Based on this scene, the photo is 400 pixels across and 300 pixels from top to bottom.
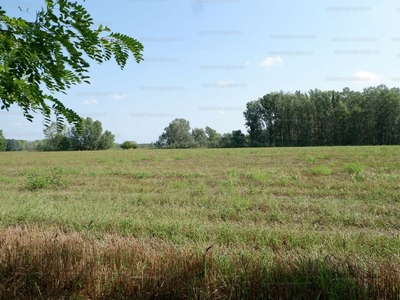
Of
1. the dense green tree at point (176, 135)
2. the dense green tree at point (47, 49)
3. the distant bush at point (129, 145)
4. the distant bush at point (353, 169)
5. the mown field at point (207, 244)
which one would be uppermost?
the dense green tree at point (176, 135)

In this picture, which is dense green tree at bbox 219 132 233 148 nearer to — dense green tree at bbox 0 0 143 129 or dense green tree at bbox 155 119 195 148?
dense green tree at bbox 155 119 195 148

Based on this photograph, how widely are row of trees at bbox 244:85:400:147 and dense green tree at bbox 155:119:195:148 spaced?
1213 inches

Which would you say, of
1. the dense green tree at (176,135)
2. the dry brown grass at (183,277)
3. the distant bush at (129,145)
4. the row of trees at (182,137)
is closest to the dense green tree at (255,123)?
the row of trees at (182,137)

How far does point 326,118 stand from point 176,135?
59.7 metres

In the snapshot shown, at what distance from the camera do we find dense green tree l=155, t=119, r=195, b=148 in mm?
108312

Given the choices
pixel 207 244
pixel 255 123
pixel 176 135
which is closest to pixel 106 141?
pixel 176 135

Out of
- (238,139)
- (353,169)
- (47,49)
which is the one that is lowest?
(353,169)

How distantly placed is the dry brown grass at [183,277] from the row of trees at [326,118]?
81.6m

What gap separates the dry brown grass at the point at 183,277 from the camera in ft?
7.66

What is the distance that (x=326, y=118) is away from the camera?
78125 mm

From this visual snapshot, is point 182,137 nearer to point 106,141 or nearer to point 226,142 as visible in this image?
point 226,142

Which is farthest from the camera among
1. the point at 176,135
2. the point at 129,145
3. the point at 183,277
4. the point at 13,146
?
the point at 176,135

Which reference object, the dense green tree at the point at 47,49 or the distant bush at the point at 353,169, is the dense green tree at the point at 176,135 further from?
the dense green tree at the point at 47,49

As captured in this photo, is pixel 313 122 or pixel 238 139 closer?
pixel 313 122
